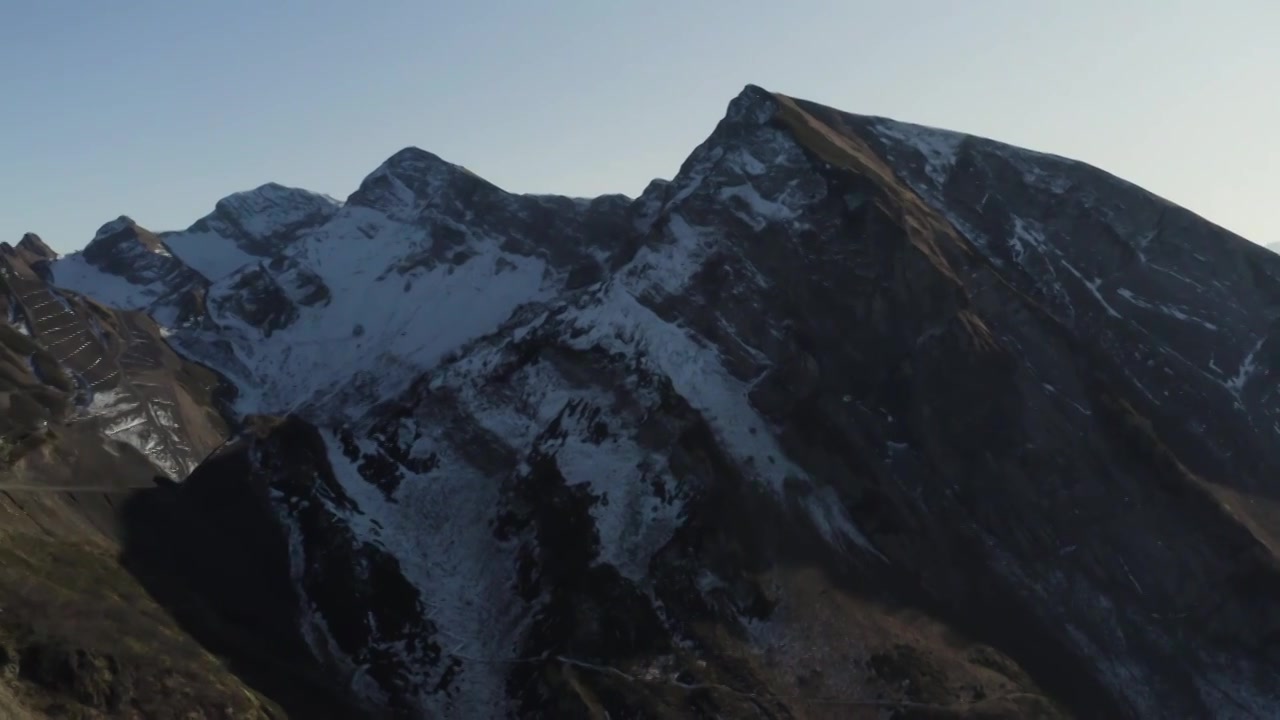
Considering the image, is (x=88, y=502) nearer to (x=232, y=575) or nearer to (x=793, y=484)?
(x=232, y=575)

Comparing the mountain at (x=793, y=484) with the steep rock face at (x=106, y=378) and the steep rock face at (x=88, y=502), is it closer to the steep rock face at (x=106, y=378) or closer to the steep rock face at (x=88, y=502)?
the steep rock face at (x=88, y=502)

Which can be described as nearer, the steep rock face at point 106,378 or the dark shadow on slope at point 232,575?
the dark shadow on slope at point 232,575

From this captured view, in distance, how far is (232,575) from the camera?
95125mm

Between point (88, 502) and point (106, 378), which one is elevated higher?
point (106, 378)

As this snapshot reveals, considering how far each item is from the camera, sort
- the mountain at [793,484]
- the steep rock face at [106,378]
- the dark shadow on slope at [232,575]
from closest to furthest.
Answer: the dark shadow on slope at [232,575]
the mountain at [793,484]
the steep rock face at [106,378]

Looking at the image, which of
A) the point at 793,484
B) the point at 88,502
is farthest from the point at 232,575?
the point at 793,484

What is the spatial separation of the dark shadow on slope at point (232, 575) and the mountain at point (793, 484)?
38 cm

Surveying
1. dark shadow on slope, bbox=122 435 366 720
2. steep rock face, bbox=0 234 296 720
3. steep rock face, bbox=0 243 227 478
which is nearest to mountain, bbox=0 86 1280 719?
dark shadow on slope, bbox=122 435 366 720

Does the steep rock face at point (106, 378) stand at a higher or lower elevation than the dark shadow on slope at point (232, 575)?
higher

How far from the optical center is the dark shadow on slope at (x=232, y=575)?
265 feet

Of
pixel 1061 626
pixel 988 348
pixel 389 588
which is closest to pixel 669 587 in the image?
pixel 389 588

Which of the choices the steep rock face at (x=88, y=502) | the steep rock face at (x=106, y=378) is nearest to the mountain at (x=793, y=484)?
the steep rock face at (x=88, y=502)

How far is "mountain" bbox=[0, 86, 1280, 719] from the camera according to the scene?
85812 mm

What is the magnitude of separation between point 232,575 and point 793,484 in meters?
53.8
